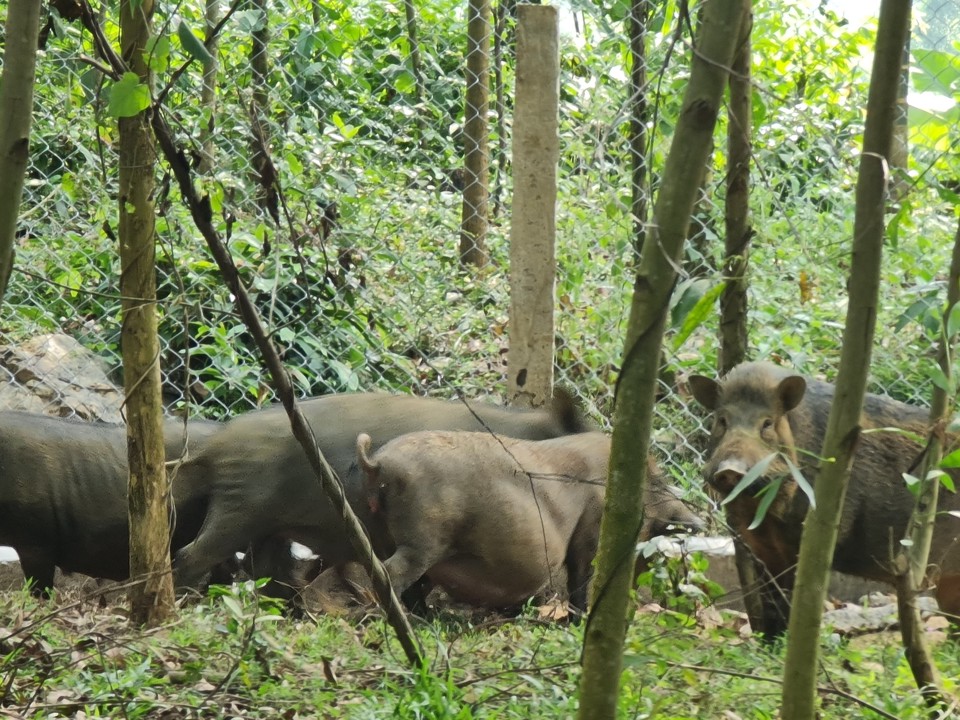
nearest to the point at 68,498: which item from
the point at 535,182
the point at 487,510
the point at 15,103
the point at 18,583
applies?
the point at 18,583

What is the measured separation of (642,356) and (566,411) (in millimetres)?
3702

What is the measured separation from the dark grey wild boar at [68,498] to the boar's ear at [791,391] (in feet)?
8.55

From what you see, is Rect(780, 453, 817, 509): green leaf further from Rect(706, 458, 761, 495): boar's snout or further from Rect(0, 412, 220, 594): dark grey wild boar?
Rect(0, 412, 220, 594): dark grey wild boar

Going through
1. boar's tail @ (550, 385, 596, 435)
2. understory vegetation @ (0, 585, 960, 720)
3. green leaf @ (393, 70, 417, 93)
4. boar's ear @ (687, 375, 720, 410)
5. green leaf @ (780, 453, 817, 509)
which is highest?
green leaf @ (393, 70, 417, 93)

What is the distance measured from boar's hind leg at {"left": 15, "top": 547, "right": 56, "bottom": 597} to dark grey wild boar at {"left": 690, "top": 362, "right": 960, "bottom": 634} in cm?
289

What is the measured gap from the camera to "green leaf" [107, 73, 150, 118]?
2.44 metres

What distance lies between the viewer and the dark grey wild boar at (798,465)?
4.68 metres

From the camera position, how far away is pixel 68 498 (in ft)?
18.2

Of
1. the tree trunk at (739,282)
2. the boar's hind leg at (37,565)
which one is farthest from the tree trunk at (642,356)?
the boar's hind leg at (37,565)

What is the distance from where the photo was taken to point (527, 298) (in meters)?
5.76

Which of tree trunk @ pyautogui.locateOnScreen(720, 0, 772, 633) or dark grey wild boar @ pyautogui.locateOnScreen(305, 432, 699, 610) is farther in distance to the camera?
dark grey wild boar @ pyautogui.locateOnScreen(305, 432, 699, 610)

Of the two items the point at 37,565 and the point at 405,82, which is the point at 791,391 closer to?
the point at 405,82

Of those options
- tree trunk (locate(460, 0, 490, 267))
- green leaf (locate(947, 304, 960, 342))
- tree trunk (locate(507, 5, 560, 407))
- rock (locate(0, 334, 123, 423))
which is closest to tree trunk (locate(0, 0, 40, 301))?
green leaf (locate(947, 304, 960, 342))

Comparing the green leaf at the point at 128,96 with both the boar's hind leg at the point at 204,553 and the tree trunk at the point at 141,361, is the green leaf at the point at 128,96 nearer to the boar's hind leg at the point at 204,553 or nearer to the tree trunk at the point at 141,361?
the tree trunk at the point at 141,361
